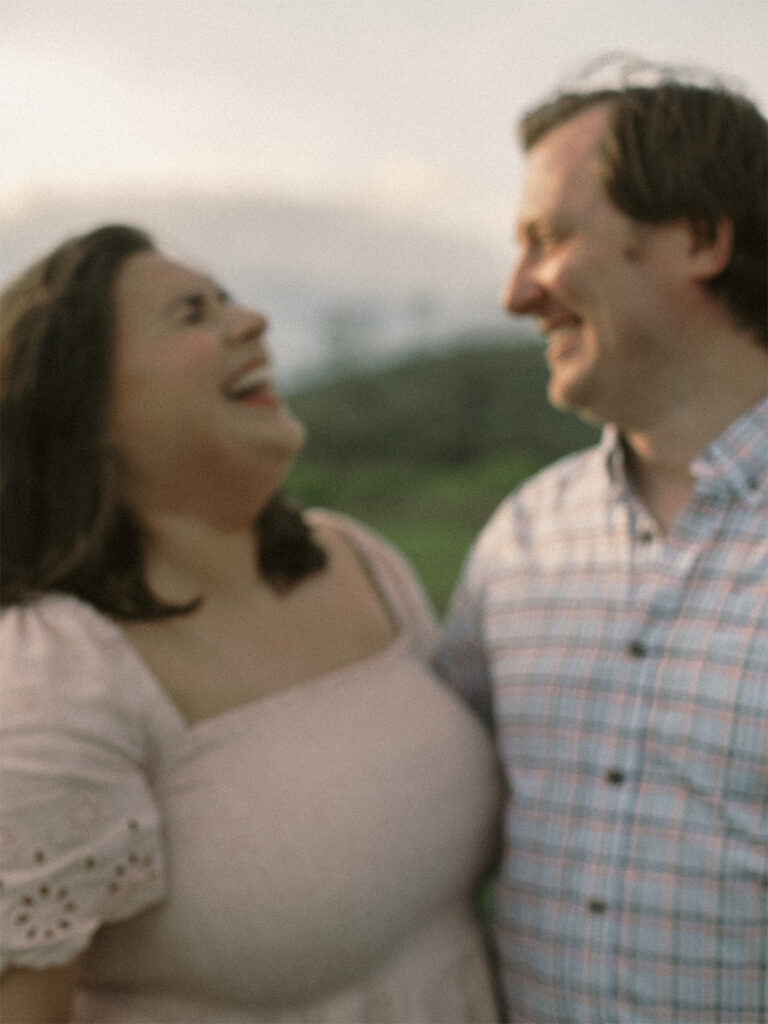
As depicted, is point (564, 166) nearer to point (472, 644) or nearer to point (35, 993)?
point (472, 644)

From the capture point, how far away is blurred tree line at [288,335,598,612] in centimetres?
1250

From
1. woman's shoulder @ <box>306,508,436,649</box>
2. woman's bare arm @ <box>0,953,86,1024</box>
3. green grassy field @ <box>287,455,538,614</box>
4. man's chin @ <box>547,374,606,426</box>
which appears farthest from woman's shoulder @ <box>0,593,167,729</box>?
green grassy field @ <box>287,455,538,614</box>

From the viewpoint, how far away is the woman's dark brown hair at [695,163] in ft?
5.36

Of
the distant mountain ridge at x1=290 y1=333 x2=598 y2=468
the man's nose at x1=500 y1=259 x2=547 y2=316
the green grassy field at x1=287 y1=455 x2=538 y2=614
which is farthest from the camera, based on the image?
the distant mountain ridge at x1=290 y1=333 x2=598 y2=468

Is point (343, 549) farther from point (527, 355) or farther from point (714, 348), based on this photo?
point (527, 355)

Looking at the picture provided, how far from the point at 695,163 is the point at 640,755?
101cm

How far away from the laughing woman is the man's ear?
28.3 inches

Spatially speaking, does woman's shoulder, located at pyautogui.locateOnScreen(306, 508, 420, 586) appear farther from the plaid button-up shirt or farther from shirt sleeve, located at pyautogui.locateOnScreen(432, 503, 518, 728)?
the plaid button-up shirt

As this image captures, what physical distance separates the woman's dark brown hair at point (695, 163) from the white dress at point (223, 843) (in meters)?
0.91

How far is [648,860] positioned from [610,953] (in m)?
0.14

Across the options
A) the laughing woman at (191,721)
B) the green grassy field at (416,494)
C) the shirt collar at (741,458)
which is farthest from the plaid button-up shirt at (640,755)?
the green grassy field at (416,494)

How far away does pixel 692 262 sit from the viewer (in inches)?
64.5

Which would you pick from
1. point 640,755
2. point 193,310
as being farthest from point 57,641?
point 640,755

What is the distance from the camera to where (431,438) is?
14.1m
